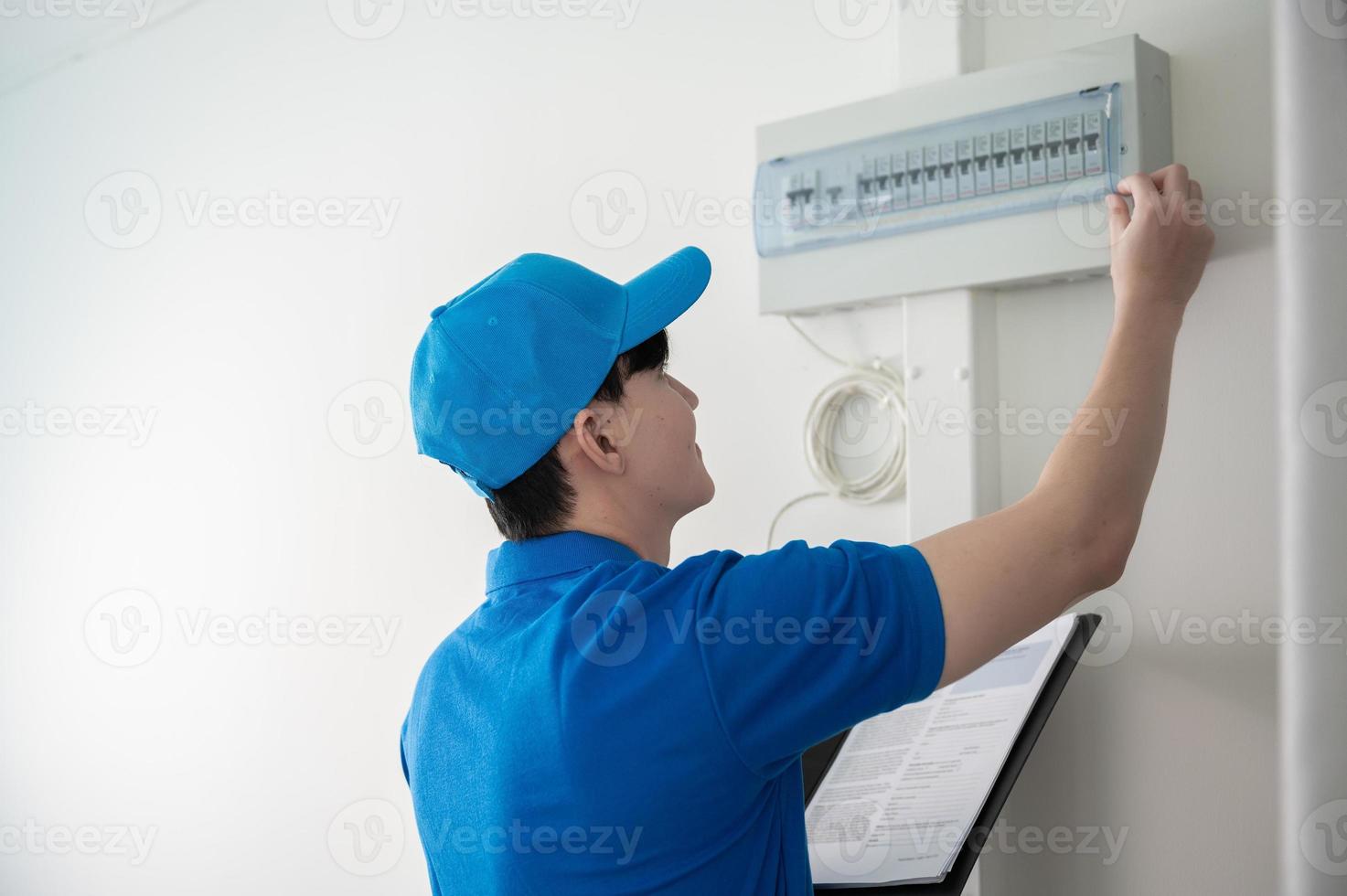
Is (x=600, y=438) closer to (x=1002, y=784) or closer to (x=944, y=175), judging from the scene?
(x=1002, y=784)

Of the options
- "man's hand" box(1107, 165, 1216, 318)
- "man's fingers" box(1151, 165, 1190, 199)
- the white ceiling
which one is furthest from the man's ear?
the white ceiling

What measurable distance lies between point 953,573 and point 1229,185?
36.9 inches

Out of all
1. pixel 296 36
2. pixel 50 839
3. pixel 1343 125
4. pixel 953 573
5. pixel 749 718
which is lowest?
pixel 50 839

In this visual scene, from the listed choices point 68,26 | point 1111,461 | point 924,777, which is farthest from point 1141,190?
point 68,26

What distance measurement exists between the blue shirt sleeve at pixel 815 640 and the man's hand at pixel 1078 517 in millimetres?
27

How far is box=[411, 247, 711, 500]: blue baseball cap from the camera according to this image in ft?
3.84

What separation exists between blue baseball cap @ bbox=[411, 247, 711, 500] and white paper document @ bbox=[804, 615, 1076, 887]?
64cm

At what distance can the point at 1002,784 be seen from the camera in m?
1.37

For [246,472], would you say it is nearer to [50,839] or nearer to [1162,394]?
[50,839]

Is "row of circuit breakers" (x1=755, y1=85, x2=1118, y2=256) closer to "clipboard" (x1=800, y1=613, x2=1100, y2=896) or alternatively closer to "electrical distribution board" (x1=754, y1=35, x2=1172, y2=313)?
"electrical distribution board" (x1=754, y1=35, x2=1172, y2=313)

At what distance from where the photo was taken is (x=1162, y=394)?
1.09m

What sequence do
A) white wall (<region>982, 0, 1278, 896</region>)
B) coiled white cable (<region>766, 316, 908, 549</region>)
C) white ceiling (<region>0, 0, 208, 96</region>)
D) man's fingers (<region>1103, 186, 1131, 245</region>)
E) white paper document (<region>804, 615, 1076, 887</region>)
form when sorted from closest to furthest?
1. man's fingers (<region>1103, 186, 1131, 245</region>)
2. white paper document (<region>804, 615, 1076, 887</region>)
3. white wall (<region>982, 0, 1278, 896</region>)
4. coiled white cable (<region>766, 316, 908, 549</region>)
5. white ceiling (<region>0, 0, 208, 96</region>)

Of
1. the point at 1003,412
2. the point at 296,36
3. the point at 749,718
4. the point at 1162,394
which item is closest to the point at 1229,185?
the point at 1003,412

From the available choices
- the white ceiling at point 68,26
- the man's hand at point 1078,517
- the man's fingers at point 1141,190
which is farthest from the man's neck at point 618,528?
the white ceiling at point 68,26
